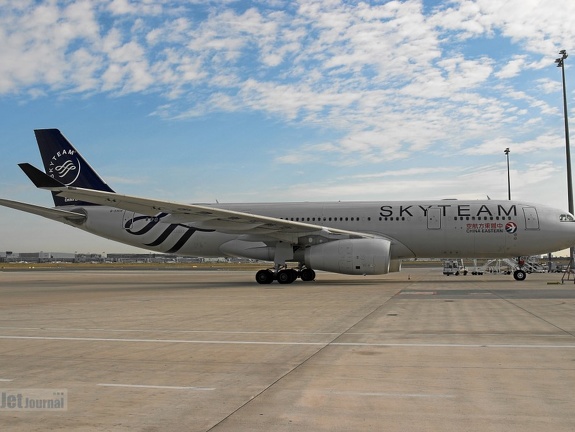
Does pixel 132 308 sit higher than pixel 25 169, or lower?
lower

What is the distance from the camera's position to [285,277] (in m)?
23.4

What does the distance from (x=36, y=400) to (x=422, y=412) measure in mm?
3152

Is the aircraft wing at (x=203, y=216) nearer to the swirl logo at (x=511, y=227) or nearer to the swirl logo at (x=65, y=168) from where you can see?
the swirl logo at (x=511, y=227)

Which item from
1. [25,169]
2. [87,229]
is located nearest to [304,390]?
[25,169]

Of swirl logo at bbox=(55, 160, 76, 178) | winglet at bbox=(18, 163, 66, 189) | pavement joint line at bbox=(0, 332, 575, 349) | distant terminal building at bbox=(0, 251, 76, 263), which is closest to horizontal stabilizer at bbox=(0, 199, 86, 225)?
swirl logo at bbox=(55, 160, 76, 178)

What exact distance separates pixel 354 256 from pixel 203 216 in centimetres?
613

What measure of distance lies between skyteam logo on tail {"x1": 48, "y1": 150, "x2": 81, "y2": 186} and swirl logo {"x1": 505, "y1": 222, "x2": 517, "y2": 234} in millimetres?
20377

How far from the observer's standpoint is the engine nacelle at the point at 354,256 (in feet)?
70.9

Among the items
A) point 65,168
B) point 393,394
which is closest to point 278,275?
point 65,168

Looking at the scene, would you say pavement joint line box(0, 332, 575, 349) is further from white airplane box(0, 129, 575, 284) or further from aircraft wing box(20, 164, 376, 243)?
white airplane box(0, 129, 575, 284)

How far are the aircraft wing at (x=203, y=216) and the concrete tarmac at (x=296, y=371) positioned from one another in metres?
9.41

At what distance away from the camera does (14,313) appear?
476 inches

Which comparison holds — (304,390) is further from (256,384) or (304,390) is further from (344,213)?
(344,213)

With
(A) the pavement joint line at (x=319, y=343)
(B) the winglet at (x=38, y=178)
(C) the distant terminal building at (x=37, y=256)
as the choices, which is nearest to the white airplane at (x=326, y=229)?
(B) the winglet at (x=38, y=178)
